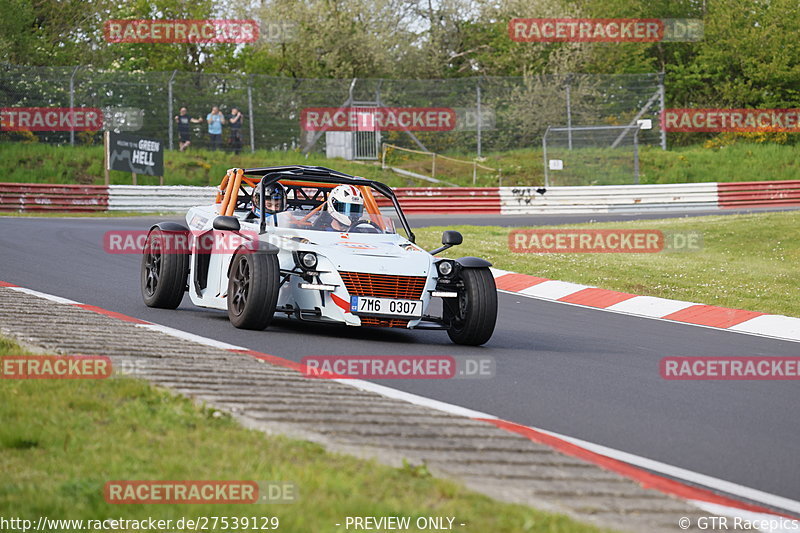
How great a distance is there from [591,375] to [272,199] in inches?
149

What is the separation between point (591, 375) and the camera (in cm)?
845

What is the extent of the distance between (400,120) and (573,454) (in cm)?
3177

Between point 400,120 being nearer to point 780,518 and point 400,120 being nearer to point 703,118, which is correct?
point 703,118

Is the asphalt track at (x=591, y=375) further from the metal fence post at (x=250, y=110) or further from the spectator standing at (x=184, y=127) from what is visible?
the metal fence post at (x=250, y=110)

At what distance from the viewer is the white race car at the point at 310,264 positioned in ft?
30.1

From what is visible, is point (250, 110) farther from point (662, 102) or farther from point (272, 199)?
point (272, 199)

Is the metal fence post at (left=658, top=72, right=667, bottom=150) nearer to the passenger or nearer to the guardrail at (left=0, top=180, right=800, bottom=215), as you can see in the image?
the guardrail at (left=0, top=180, right=800, bottom=215)

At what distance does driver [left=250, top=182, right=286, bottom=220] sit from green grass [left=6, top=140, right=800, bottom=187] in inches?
892

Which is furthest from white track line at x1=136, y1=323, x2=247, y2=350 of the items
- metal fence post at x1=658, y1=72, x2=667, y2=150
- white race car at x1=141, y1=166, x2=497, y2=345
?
metal fence post at x1=658, y1=72, x2=667, y2=150

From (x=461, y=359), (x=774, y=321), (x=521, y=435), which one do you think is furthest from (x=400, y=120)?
(x=521, y=435)

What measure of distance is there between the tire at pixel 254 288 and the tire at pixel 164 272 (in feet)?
5.15

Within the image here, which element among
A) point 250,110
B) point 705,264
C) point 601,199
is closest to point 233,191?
point 705,264

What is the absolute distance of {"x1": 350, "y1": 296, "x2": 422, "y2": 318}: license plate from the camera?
29.8 ft

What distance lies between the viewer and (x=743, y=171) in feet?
131
